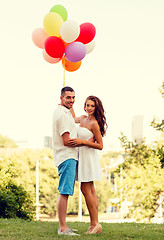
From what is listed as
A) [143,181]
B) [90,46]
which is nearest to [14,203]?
[90,46]

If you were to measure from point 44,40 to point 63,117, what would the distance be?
200cm

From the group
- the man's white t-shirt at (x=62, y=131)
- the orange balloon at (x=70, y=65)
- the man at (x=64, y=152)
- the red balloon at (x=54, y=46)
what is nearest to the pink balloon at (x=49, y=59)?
the orange balloon at (x=70, y=65)

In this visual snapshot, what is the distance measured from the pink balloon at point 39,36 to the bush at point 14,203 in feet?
12.7

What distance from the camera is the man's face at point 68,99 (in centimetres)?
563

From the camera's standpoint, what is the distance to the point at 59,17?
22.3 ft

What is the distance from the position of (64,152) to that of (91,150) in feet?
1.43

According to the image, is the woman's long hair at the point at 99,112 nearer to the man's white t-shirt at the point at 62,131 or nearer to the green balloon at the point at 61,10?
the man's white t-shirt at the point at 62,131

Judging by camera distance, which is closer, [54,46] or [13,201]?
[54,46]

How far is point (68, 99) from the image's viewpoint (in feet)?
18.6

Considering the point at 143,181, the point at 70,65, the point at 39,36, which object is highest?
the point at 39,36

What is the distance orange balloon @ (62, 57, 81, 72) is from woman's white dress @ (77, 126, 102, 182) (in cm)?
166

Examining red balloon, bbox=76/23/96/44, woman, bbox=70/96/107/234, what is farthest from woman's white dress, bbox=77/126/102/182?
red balloon, bbox=76/23/96/44

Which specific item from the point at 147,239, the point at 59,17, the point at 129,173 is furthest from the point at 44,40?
the point at 129,173

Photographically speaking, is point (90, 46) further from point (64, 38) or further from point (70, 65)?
point (64, 38)
